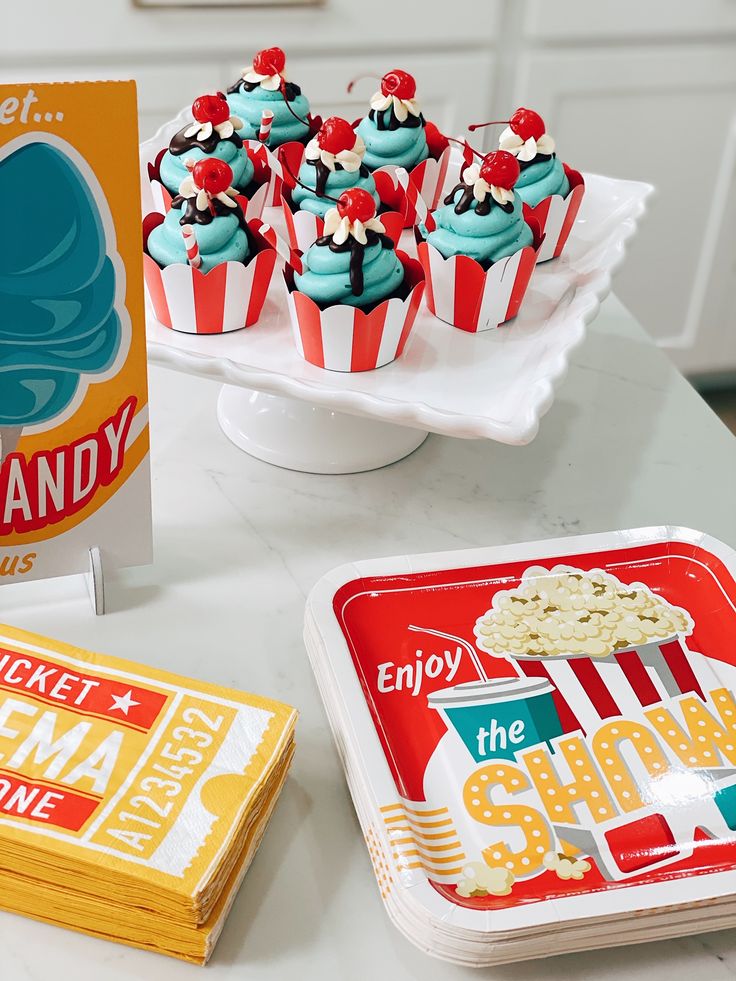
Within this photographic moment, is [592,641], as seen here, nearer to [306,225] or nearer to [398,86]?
[306,225]

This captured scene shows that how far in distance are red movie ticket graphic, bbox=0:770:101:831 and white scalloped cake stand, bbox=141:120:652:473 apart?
356 millimetres

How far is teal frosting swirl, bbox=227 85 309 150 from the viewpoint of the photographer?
3.69 ft

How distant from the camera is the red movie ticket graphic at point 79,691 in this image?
62 centimetres

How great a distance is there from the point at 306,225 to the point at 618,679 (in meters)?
0.55

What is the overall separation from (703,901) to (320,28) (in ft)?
5.62

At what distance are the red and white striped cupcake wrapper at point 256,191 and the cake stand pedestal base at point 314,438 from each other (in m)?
0.21

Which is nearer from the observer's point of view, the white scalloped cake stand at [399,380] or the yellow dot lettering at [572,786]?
the yellow dot lettering at [572,786]

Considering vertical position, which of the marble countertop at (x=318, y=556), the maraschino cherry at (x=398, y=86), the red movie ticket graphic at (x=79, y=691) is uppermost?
the maraschino cherry at (x=398, y=86)

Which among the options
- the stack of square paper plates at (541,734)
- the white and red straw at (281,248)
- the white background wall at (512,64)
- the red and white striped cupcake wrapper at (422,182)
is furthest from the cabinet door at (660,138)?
the stack of square paper plates at (541,734)

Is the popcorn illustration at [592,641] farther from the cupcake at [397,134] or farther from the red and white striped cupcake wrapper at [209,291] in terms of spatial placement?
the cupcake at [397,134]

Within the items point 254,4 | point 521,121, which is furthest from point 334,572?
point 254,4

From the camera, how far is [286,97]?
1.12 metres

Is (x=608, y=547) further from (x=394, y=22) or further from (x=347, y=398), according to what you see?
(x=394, y=22)

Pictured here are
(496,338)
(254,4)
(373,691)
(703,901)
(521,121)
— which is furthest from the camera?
(254,4)
